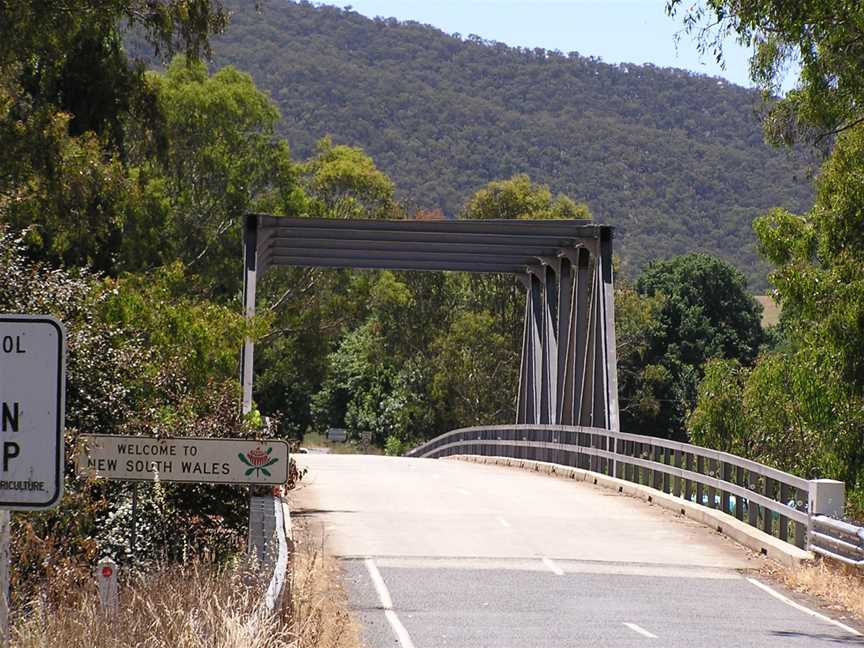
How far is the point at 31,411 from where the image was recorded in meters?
5.48

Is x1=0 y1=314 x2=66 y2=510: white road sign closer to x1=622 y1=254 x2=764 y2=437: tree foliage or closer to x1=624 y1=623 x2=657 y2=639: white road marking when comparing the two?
x1=624 y1=623 x2=657 y2=639: white road marking

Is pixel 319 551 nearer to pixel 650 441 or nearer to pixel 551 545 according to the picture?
pixel 551 545

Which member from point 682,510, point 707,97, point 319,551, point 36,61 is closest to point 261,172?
point 36,61

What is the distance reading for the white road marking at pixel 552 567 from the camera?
1597cm

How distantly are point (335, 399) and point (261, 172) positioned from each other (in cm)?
2288

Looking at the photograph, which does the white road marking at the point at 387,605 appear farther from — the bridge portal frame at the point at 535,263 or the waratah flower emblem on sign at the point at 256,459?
the bridge portal frame at the point at 535,263

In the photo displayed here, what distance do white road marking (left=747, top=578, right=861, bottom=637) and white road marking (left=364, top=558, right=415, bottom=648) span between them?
3.90m

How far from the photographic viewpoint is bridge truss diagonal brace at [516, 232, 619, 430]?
3150 centimetres

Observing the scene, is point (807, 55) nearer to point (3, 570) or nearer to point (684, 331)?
point (3, 570)

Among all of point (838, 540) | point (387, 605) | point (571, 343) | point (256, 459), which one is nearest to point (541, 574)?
point (387, 605)

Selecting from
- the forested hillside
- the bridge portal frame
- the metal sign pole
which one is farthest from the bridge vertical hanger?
the forested hillside

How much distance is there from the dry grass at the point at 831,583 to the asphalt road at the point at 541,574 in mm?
313

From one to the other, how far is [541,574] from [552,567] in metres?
0.51

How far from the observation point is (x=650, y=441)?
923 inches
